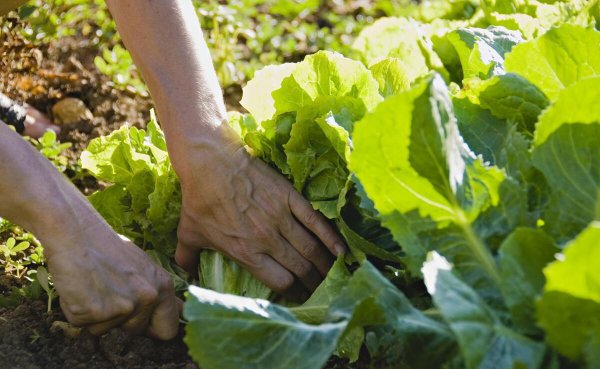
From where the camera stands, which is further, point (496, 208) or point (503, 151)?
point (503, 151)

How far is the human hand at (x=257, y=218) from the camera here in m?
2.43

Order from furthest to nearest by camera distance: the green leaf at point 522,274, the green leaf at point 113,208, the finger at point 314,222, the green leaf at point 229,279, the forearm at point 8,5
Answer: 1. the forearm at point 8,5
2. the green leaf at point 113,208
3. the green leaf at point 229,279
4. the finger at point 314,222
5. the green leaf at point 522,274

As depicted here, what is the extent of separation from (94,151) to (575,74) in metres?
1.48

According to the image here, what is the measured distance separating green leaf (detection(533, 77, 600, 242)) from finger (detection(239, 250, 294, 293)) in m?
0.82

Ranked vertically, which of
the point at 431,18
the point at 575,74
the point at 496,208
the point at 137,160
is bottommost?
the point at 431,18

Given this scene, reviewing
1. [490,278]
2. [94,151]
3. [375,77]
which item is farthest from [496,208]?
[94,151]

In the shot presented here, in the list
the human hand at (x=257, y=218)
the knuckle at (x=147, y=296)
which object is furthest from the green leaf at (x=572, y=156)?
the knuckle at (x=147, y=296)

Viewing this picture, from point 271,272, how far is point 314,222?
0.20 metres

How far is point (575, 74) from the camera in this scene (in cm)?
220

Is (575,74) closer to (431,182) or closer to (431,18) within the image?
(431,182)

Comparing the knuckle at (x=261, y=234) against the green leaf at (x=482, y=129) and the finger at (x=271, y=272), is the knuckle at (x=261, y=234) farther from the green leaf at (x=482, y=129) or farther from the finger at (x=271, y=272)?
the green leaf at (x=482, y=129)

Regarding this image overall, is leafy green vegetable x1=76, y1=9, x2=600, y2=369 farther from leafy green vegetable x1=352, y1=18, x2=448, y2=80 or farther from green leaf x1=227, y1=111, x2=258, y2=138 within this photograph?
leafy green vegetable x1=352, y1=18, x2=448, y2=80

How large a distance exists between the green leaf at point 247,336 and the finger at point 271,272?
563 millimetres

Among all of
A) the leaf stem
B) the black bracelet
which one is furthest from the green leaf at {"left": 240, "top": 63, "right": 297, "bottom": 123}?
the black bracelet
